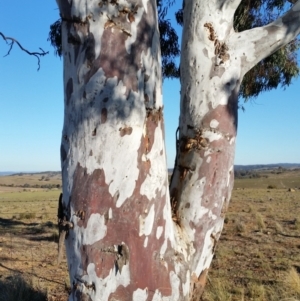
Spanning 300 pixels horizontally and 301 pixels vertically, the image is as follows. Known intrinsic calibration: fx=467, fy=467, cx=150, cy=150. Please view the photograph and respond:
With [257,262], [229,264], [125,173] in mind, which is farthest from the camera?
[257,262]

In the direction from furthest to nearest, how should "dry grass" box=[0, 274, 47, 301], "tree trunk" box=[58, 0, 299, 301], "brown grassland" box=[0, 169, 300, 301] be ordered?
1. "brown grassland" box=[0, 169, 300, 301]
2. "dry grass" box=[0, 274, 47, 301]
3. "tree trunk" box=[58, 0, 299, 301]

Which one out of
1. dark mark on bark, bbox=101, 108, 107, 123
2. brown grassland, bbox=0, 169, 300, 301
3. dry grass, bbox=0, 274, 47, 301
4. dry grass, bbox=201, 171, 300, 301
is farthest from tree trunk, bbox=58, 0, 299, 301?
dry grass, bbox=0, 274, 47, 301

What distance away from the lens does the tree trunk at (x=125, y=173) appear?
197 centimetres

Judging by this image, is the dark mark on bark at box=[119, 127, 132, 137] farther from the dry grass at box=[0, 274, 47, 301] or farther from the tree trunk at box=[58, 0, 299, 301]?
the dry grass at box=[0, 274, 47, 301]

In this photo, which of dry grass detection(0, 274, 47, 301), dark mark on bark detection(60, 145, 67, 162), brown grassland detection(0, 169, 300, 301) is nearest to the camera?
dark mark on bark detection(60, 145, 67, 162)

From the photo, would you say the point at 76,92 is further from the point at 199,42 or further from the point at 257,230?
the point at 257,230

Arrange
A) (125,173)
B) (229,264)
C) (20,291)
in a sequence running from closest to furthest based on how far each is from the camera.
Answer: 1. (125,173)
2. (20,291)
3. (229,264)

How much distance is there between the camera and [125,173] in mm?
1998

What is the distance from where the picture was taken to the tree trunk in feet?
6.48

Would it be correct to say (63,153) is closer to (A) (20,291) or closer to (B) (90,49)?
(B) (90,49)

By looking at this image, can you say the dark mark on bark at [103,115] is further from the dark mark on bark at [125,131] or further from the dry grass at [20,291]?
the dry grass at [20,291]

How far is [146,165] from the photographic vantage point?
2.07 m

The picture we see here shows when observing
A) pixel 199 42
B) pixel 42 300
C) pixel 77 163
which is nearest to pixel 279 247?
pixel 42 300

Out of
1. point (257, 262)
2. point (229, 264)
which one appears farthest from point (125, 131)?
point (257, 262)
